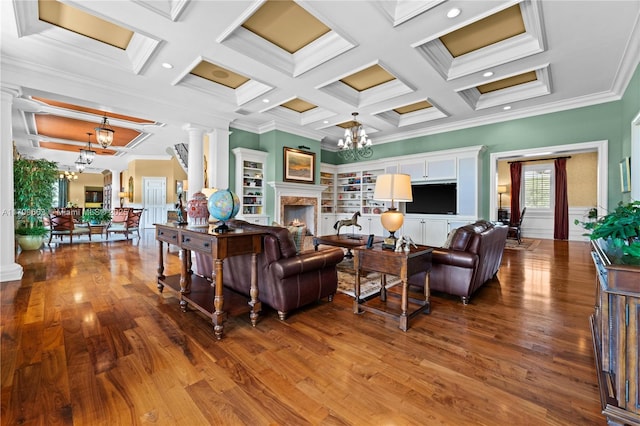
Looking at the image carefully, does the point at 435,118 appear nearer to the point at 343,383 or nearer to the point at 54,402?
the point at 343,383

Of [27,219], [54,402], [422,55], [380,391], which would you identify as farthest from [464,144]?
[27,219]

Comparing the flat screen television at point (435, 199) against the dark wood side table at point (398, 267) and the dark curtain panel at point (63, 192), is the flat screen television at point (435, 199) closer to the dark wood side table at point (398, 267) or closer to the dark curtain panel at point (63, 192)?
the dark wood side table at point (398, 267)

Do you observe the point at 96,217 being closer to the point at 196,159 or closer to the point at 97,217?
the point at 97,217

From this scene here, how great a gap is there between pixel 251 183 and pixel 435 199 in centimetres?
427

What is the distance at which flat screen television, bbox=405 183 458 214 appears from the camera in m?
6.27

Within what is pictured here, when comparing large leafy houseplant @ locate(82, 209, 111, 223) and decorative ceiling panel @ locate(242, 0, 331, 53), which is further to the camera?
large leafy houseplant @ locate(82, 209, 111, 223)

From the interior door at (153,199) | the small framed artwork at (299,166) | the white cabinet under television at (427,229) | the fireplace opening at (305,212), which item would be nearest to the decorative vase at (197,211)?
the small framed artwork at (299,166)

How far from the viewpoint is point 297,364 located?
1.87m

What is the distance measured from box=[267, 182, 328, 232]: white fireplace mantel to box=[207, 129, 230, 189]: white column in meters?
1.08

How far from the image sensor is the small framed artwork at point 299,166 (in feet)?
21.6

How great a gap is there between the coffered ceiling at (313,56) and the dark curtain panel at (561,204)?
4818 mm

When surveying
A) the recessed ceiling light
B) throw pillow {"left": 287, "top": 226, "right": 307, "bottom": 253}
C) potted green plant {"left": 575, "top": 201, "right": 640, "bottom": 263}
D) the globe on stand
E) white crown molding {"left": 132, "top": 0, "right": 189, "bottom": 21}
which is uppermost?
white crown molding {"left": 132, "top": 0, "right": 189, "bottom": 21}

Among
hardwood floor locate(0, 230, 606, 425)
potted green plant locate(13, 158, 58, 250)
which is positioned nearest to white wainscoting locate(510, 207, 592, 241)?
hardwood floor locate(0, 230, 606, 425)

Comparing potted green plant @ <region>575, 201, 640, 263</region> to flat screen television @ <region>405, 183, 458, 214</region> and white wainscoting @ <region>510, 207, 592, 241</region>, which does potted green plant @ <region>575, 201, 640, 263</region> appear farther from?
white wainscoting @ <region>510, 207, 592, 241</region>
